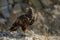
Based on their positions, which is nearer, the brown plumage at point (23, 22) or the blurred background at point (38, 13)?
the brown plumage at point (23, 22)

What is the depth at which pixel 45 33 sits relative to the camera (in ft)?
12.9

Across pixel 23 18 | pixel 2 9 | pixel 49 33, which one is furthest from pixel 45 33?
pixel 2 9

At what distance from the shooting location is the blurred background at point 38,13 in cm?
418

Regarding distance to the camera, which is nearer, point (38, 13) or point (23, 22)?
point (23, 22)

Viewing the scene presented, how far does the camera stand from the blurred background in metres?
4.18

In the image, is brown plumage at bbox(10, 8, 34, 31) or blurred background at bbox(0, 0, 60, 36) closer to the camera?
brown plumage at bbox(10, 8, 34, 31)

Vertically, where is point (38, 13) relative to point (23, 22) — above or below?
above

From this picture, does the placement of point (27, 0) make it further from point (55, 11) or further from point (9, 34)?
point (9, 34)

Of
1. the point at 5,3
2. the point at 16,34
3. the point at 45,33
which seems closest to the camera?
the point at 16,34

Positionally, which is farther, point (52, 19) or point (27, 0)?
point (27, 0)

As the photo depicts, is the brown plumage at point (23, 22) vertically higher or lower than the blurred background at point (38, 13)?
lower

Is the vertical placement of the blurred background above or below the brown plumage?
above

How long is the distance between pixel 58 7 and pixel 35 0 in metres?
0.54

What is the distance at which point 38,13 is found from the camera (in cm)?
452
